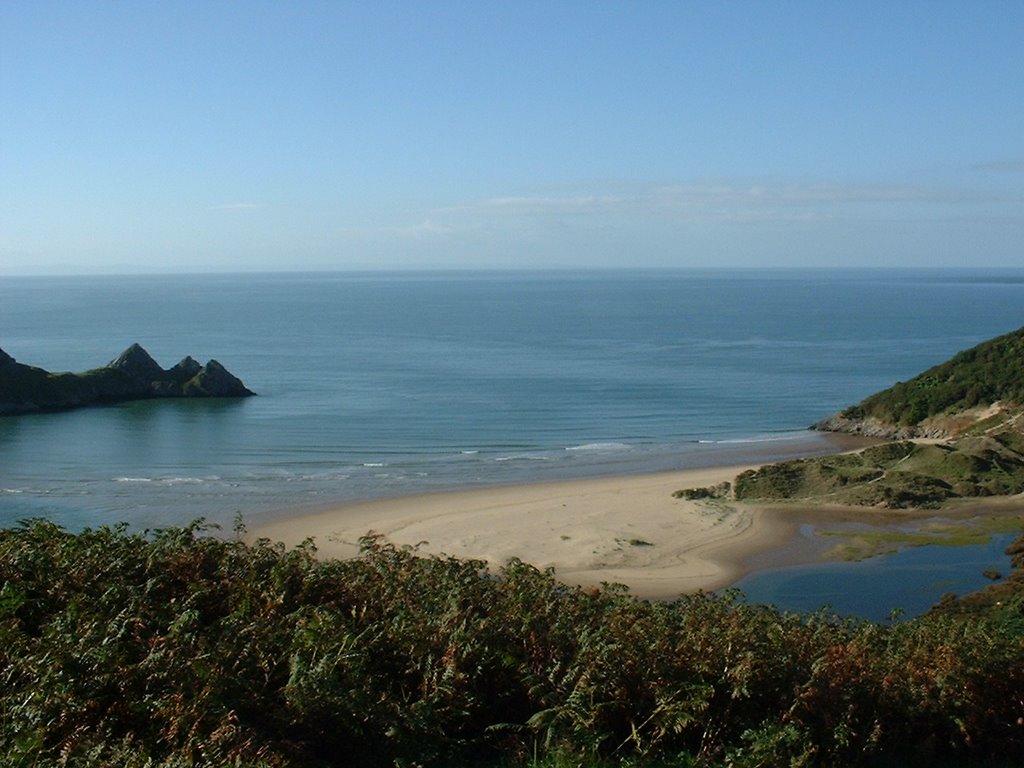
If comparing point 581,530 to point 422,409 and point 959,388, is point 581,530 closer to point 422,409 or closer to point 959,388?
point 959,388

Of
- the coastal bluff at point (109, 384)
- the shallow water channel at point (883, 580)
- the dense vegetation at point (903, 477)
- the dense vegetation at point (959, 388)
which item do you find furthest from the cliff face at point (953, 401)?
the coastal bluff at point (109, 384)

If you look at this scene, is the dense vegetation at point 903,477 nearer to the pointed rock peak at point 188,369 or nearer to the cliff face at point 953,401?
the cliff face at point 953,401

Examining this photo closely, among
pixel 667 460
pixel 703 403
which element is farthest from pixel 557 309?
pixel 667 460

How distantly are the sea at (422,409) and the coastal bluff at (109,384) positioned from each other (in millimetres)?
1450

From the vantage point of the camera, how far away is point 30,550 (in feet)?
26.3

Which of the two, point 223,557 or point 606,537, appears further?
point 606,537

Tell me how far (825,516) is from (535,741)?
25.7 meters

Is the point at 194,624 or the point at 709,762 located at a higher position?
the point at 194,624

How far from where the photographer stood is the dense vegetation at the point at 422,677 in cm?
610

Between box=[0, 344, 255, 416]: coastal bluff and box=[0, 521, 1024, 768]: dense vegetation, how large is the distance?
5084 cm

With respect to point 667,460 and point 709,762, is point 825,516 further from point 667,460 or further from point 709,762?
point 709,762

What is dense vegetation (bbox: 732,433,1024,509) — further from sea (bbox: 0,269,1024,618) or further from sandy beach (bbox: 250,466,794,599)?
sea (bbox: 0,269,1024,618)

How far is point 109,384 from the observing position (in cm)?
5906

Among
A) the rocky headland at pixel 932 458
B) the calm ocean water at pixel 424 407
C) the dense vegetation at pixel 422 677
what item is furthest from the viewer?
the calm ocean water at pixel 424 407
